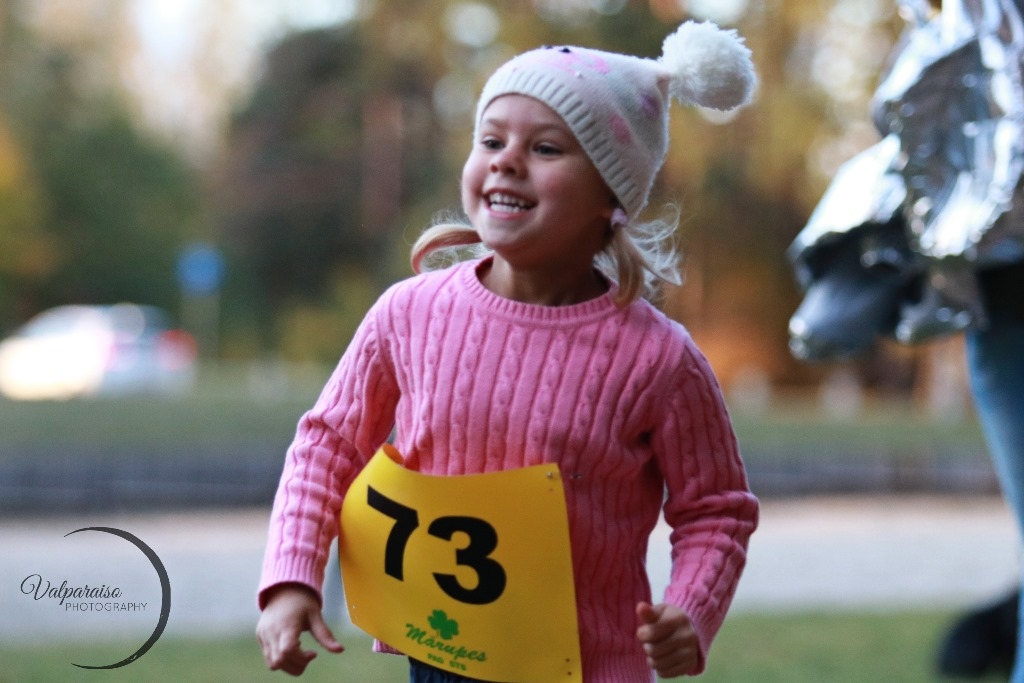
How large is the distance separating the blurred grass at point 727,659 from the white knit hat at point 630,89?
2.58 m

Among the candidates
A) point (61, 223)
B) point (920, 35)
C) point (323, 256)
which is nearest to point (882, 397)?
point (323, 256)

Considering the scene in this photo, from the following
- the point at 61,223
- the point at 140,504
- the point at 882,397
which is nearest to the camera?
the point at 140,504

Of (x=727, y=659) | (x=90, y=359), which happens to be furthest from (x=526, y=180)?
(x=90, y=359)

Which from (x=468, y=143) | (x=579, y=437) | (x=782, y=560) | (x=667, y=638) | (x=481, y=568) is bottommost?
(x=667, y=638)

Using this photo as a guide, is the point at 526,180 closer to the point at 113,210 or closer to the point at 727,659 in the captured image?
the point at 727,659

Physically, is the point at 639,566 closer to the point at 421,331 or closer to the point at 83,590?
the point at 421,331

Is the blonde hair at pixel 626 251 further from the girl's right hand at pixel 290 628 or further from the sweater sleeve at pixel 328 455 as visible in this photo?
the girl's right hand at pixel 290 628

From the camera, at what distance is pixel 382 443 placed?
1928 millimetres

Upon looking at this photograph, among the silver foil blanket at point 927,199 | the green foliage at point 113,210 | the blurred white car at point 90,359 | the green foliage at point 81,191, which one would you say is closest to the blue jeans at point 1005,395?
the silver foil blanket at point 927,199

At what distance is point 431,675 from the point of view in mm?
1842

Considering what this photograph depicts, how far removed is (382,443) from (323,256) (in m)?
26.7

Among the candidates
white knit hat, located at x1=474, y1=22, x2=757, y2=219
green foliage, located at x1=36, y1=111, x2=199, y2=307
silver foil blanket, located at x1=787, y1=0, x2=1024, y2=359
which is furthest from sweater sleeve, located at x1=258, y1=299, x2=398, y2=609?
green foliage, located at x1=36, y1=111, x2=199, y2=307

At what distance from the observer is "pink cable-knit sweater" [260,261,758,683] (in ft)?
5.86

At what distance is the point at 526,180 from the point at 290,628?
60 centimetres
